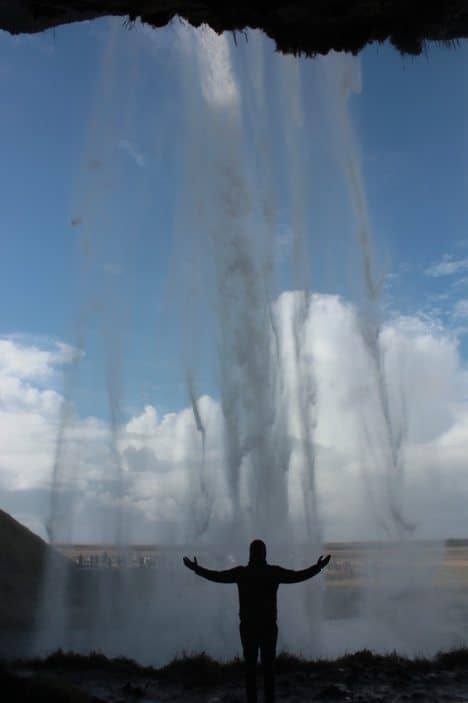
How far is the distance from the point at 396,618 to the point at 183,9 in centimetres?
2527

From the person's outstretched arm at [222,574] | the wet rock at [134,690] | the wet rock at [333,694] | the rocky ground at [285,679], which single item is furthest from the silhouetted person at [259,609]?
the wet rock at [134,690]

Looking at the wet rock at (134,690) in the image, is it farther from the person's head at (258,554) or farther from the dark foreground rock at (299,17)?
the dark foreground rock at (299,17)

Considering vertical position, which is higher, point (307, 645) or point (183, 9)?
point (183, 9)

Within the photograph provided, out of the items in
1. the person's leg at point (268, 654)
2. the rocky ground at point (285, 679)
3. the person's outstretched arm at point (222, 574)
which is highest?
the person's outstretched arm at point (222, 574)

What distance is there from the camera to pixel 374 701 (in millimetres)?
10336

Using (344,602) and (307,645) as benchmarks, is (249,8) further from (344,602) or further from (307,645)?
(344,602)

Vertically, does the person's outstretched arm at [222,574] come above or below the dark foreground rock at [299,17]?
below

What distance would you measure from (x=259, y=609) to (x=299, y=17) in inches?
408

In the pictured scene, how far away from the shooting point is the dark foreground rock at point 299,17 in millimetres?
10883

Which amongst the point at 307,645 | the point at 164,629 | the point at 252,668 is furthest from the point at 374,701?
the point at 164,629

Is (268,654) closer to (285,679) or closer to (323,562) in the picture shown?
(323,562)

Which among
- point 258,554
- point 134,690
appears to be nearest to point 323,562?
point 258,554

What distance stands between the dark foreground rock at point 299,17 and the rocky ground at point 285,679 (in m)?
11.5

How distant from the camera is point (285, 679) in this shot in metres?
12.9
